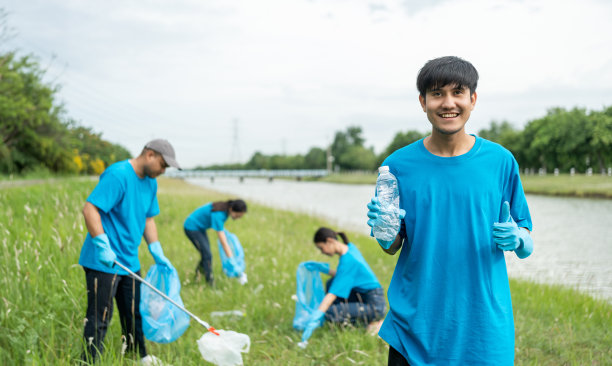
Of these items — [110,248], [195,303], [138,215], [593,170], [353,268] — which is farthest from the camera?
[593,170]

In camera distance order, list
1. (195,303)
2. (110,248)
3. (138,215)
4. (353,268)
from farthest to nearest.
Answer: (195,303) < (353,268) < (138,215) < (110,248)

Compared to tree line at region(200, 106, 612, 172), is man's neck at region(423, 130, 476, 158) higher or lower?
lower

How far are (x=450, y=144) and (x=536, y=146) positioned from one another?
4913cm

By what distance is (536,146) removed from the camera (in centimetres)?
4497

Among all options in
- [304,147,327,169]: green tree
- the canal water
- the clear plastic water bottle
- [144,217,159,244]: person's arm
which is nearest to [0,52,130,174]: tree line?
the canal water

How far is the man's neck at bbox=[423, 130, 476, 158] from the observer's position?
1666mm

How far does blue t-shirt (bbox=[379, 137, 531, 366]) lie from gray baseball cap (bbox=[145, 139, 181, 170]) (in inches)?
76.5

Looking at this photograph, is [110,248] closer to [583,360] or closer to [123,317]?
[123,317]

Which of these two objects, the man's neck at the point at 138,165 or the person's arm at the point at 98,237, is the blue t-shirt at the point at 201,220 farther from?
the person's arm at the point at 98,237

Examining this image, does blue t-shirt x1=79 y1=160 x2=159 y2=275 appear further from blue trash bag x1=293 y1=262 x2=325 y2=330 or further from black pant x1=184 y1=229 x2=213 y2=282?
black pant x1=184 y1=229 x2=213 y2=282

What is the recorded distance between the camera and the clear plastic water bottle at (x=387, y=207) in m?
1.65

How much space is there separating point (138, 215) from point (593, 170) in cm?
4660

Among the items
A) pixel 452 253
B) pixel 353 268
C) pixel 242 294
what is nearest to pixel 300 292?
pixel 353 268

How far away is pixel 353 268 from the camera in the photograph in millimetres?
4035
